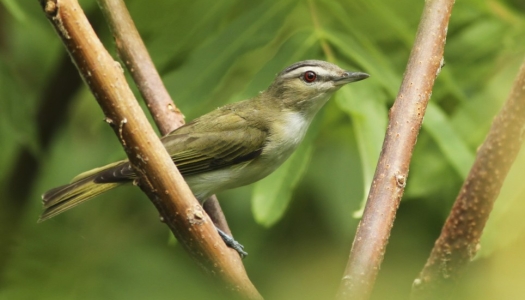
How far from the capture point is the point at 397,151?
2414 millimetres

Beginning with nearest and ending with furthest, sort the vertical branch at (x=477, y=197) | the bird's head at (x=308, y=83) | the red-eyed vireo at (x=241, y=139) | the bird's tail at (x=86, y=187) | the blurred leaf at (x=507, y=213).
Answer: the blurred leaf at (x=507, y=213), the vertical branch at (x=477, y=197), the bird's tail at (x=86, y=187), the red-eyed vireo at (x=241, y=139), the bird's head at (x=308, y=83)

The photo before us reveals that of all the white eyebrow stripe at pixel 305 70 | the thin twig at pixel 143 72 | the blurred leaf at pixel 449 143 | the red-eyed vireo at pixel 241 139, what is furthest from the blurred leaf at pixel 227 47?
the blurred leaf at pixel 449 143

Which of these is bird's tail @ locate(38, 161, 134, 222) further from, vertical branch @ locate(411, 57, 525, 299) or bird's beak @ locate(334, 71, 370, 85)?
vertical branch @ locate(411, 57, 525, 299)

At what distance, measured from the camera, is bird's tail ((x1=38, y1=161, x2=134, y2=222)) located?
351 centimetres

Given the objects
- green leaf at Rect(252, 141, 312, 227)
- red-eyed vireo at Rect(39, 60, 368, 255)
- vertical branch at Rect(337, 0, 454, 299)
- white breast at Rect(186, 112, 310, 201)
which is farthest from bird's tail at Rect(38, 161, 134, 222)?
vertical branch at Rect(337, 0, 454, 299)

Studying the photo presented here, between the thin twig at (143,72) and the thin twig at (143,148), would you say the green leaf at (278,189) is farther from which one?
the thin twig at (143,148)

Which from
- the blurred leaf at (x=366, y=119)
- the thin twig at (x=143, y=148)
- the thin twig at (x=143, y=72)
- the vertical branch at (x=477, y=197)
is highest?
the thin twig at (x=143, y=72)

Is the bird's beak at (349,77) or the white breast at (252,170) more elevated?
the bird's beak at (349,77)

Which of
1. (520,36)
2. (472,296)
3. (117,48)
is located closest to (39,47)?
(117,48)

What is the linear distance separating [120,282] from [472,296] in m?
0.69

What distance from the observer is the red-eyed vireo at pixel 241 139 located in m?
3.68

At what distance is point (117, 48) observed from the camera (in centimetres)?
355

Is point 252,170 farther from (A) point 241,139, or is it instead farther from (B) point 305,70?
(B) point 305,70

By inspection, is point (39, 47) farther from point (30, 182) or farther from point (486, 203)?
point (486, 203)
